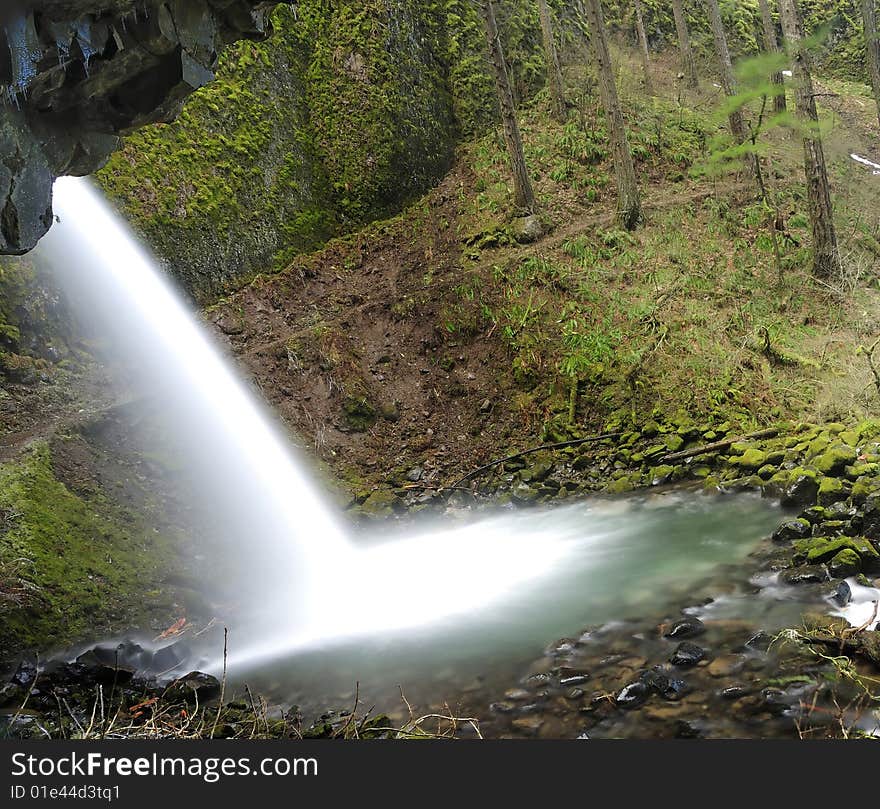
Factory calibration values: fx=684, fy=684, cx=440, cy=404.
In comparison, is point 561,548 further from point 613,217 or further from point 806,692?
point 613,217

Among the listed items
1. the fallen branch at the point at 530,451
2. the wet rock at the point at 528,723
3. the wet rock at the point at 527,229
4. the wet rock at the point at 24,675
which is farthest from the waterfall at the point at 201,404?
the wet rock at the point at 527,229

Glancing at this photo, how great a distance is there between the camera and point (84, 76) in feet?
19.0

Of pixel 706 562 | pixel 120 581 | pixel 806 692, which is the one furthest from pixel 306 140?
pixel 806 692

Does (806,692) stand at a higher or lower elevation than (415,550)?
lower

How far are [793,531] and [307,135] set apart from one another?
40.2 feet

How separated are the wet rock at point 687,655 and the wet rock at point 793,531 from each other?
219 centimetres

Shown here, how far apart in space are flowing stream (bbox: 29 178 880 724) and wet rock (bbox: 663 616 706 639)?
0.39 metres

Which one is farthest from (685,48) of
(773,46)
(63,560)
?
(63,560)

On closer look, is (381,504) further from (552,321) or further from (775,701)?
(775,701)

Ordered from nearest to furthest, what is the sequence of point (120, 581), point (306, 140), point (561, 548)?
1. point (120, 581)
2. point (561, 548)
3. point (306, 140)

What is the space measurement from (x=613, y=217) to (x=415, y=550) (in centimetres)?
827

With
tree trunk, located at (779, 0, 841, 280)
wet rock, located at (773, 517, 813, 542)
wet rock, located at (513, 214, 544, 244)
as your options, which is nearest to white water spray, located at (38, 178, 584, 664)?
wet rock, located at (773, 517, 813, 542)

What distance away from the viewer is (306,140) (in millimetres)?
14383

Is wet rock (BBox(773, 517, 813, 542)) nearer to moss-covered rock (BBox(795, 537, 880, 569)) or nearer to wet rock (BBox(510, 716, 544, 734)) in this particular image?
moss-covered rock (BBox(795, 537, 880, 569))
